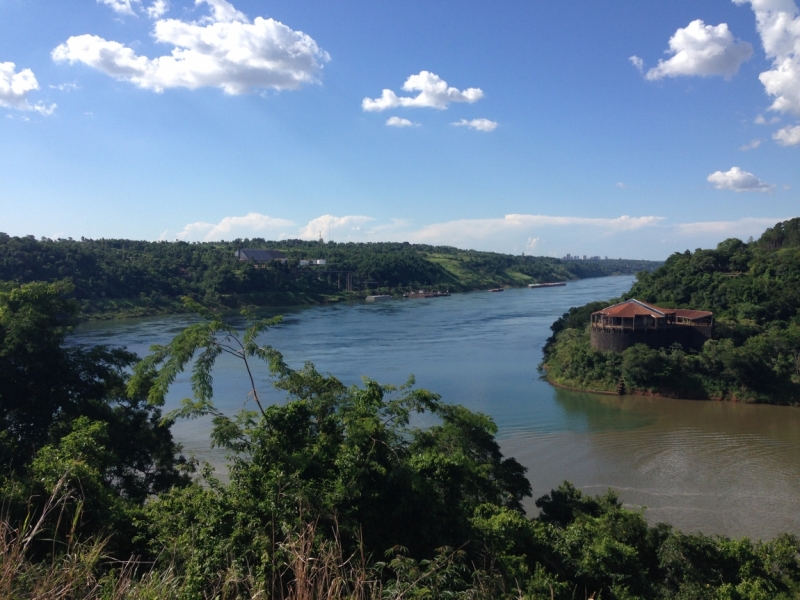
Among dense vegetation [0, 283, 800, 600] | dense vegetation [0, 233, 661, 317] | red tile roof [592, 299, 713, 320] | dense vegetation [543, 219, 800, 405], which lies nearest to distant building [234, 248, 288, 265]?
dense vegetation [0, 233, 661, 317]

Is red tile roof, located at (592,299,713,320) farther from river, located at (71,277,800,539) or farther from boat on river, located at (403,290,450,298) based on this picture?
boat on river, located at (403,290,450,298)

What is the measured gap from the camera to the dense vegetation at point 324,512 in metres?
4.49

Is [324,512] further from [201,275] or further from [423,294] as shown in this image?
[423,294]

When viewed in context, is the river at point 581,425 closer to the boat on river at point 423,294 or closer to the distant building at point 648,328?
the distant building at point 648,328

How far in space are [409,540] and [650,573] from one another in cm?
394

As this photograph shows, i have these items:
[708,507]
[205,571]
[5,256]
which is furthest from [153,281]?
[205,571]

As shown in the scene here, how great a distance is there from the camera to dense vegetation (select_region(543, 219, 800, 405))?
22.6 m

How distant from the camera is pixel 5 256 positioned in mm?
43562

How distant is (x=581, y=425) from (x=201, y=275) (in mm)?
46067

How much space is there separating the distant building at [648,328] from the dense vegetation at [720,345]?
0.60 meters

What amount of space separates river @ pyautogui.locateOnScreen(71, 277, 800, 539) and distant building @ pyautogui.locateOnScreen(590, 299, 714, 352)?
326 centimetres

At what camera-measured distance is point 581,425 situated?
2000 centimetres

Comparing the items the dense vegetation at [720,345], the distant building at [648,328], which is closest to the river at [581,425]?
the dense vegetation at [720,345]

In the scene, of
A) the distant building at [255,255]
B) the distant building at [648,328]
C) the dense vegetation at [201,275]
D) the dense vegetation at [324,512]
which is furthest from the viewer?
the distant building at [255,255]
